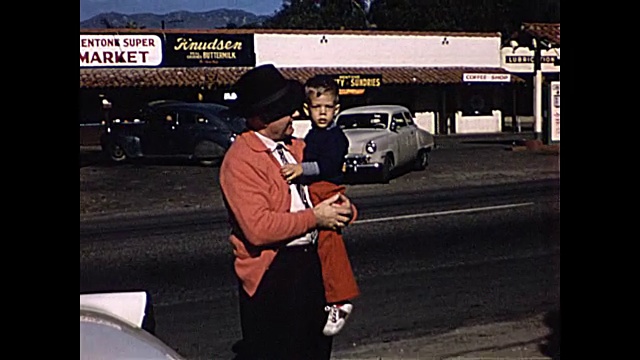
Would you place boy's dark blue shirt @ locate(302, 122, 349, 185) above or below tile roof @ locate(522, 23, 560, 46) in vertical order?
below

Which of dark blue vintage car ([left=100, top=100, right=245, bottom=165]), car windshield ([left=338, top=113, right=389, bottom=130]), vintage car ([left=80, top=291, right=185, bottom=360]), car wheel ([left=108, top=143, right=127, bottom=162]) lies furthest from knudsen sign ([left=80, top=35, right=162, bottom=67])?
vintage car ([left=80, top=291, right=185, bottom=360])

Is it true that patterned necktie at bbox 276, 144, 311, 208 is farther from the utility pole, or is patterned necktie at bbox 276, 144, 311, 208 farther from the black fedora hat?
the utility pole

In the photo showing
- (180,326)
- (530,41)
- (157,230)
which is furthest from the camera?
(157,230)

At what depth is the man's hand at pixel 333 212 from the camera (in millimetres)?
4074

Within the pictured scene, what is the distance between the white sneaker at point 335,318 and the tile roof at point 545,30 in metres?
1.44

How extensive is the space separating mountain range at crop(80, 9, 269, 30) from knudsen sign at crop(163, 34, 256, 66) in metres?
0.07

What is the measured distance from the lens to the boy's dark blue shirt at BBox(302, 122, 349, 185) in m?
4.12

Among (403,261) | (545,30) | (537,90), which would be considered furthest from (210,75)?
(403,261)

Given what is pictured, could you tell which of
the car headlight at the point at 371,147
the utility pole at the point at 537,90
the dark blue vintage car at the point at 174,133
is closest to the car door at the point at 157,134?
the dark blue vintage car at the point at 174,133

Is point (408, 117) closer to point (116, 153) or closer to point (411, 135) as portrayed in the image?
point (411, 135)
